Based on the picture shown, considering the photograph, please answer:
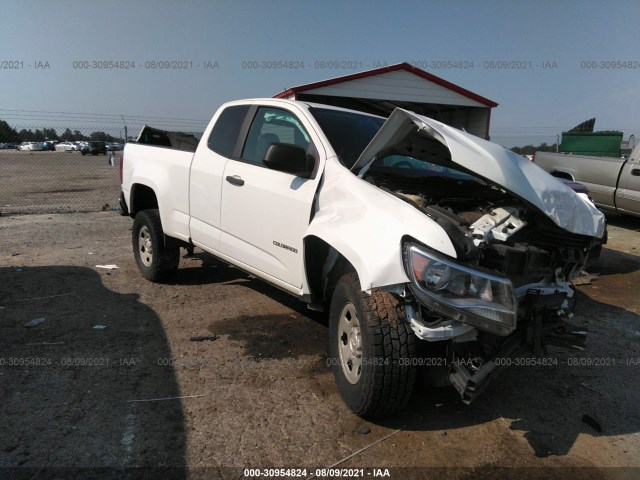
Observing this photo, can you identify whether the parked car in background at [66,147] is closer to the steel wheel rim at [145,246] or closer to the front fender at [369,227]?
the steel wheel rim at [145,246]

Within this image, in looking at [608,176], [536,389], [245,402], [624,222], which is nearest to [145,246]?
[245,402]

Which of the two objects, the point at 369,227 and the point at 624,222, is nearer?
the point at 369,227

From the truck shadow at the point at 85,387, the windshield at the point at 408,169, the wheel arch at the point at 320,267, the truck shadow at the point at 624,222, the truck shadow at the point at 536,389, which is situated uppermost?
the windshield at the point at 408,169

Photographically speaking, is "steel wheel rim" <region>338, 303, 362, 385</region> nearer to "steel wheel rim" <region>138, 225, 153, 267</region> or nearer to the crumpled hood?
the crumpled hood

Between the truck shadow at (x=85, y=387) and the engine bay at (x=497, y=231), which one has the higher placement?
the engine bay at (x=497, y=231)

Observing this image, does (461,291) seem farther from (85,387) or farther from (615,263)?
(615,263)

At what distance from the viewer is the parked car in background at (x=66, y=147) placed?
61700 millimetres

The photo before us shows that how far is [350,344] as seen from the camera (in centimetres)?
300

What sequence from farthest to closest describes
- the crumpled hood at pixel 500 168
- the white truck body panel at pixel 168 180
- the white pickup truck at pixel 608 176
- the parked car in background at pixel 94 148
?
the parked car in background at pixel 94 148 → the white pickup truck at pixel 608 176 → the white truck body panel at pixel 168 180 → the crumpled hood at pixel 500 168

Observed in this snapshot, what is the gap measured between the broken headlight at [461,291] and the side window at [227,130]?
252cm

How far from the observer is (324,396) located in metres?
3.21

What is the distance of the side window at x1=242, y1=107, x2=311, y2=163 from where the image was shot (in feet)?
13.1

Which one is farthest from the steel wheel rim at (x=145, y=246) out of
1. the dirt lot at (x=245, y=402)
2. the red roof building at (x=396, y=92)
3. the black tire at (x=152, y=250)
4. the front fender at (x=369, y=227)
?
the red roof building at (x=396, y=92)

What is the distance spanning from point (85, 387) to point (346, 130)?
9.06ft
